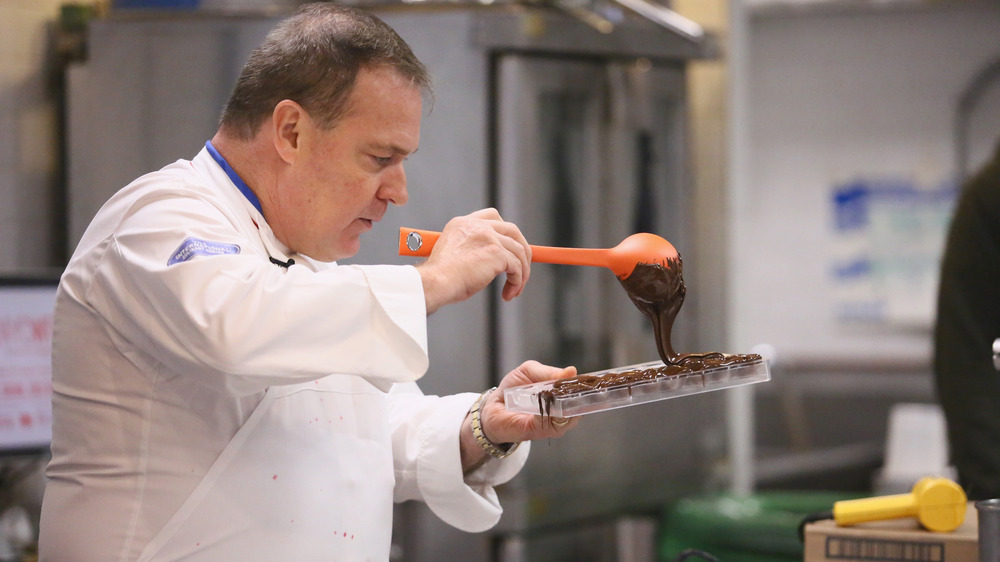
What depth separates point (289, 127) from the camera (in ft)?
3.96

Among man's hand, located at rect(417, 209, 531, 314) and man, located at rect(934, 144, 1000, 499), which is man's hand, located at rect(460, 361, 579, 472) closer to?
man's hand, located at rect(417, 209, 531, 314)

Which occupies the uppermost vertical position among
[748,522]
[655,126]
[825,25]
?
[825,25]

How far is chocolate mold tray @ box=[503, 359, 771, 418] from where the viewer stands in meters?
1.23

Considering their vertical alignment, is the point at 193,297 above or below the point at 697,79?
below

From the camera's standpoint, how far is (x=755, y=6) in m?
5.07

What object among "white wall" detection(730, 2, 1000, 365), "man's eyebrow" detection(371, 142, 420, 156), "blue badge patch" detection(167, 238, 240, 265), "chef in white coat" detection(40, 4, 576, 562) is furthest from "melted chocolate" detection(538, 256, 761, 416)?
"white wall" detection(730, 2, 1000, 365)

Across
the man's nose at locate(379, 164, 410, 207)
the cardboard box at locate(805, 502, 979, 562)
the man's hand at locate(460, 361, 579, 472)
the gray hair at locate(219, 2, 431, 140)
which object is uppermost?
the gray hair at locate(219, 2, 431, 140)

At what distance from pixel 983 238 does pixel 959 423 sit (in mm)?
365

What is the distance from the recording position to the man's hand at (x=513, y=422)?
1.34 metres

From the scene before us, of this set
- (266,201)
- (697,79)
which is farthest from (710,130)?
(266,201)

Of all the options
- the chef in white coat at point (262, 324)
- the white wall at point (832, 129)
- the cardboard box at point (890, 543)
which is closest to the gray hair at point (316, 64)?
the chef in white coat at point (262, 324)

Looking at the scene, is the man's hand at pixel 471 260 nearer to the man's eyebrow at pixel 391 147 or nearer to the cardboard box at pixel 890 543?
the man's eyebrow at pixel 391 147

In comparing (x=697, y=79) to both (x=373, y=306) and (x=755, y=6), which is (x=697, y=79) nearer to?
(x=755, y=6)

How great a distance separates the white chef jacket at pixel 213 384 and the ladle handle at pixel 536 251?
0.17m
